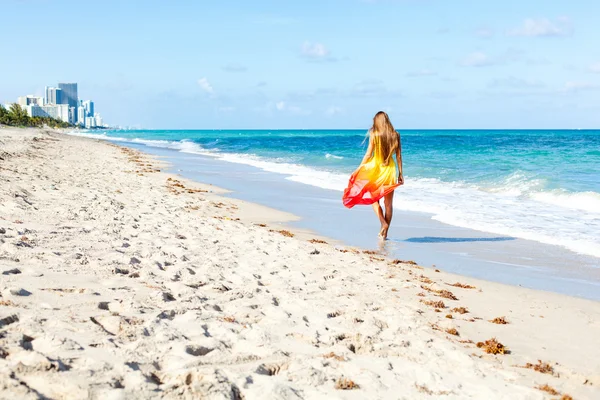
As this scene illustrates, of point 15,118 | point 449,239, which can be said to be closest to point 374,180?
point 449,239

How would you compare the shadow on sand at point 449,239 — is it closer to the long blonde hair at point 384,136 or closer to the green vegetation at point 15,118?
the long blonde hair at point 384,136

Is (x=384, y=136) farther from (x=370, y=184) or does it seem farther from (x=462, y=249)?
(x=462, y=249)

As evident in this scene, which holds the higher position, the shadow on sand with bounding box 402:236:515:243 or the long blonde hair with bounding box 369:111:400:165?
the long blonde hair with bounding box 369:111:400:165

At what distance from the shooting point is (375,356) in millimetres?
3922

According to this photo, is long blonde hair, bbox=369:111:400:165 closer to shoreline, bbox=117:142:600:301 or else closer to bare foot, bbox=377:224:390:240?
bare foot, bbox=377:224:390:240

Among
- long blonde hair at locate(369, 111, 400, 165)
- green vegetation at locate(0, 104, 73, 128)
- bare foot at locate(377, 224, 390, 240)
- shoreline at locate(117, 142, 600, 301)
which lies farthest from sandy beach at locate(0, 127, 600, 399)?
green vegetation at locate(0, 104, 73, 128)

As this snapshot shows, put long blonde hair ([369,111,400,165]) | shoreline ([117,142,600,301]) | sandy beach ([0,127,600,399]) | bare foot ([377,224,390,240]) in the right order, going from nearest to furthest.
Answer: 1. sandy beach ([0,127,600,399])
2. shoreline ([117,142,600,301])
3. long blonde hair ([369,111,400,165])
4. bare foot ([377,224,390,240])

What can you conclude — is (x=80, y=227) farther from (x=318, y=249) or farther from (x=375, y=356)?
(x=375, y=356)

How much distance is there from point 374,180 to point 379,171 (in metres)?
0.15

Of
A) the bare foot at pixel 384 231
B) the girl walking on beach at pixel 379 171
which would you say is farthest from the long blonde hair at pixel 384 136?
the bare foot at pixel 384 231

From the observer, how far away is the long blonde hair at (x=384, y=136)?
8.81 metres

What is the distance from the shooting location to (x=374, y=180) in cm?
901

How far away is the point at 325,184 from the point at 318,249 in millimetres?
10235

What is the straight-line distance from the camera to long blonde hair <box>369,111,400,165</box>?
28.9ft
